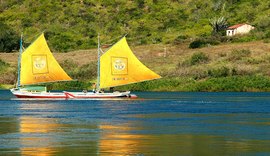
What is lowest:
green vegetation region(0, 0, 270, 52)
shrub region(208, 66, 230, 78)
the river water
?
the river water

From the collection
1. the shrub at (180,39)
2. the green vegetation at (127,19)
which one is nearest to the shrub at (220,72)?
the shrub at (180,39)

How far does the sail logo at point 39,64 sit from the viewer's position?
289 ft

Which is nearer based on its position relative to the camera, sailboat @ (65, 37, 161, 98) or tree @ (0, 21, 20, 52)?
sailboat @ (65, 37, 161, 98)

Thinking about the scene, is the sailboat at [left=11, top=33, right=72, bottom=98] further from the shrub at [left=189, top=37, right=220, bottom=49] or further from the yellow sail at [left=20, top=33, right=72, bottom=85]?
the shrub at [left=189, top=37, right=220, bottom=49]

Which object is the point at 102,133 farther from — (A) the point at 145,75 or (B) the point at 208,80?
(B) the point at 208,80

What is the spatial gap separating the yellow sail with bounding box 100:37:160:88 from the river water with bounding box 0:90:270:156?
1976 cm

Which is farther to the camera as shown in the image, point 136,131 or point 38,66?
point 38,66

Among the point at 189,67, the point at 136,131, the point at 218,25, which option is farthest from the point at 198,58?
the point at 136,131

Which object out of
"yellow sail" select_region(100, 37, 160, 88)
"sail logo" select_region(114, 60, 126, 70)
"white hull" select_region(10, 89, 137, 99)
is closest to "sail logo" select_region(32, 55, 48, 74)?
"white hull" select_region(10, 89, 137, 99)

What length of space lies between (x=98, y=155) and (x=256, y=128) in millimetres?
16690

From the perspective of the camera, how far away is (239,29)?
6191 inches

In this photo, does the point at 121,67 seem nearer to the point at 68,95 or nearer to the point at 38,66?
the point at 68,95

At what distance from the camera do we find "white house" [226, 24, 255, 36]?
156750 mm

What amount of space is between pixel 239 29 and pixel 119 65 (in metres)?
73.7
